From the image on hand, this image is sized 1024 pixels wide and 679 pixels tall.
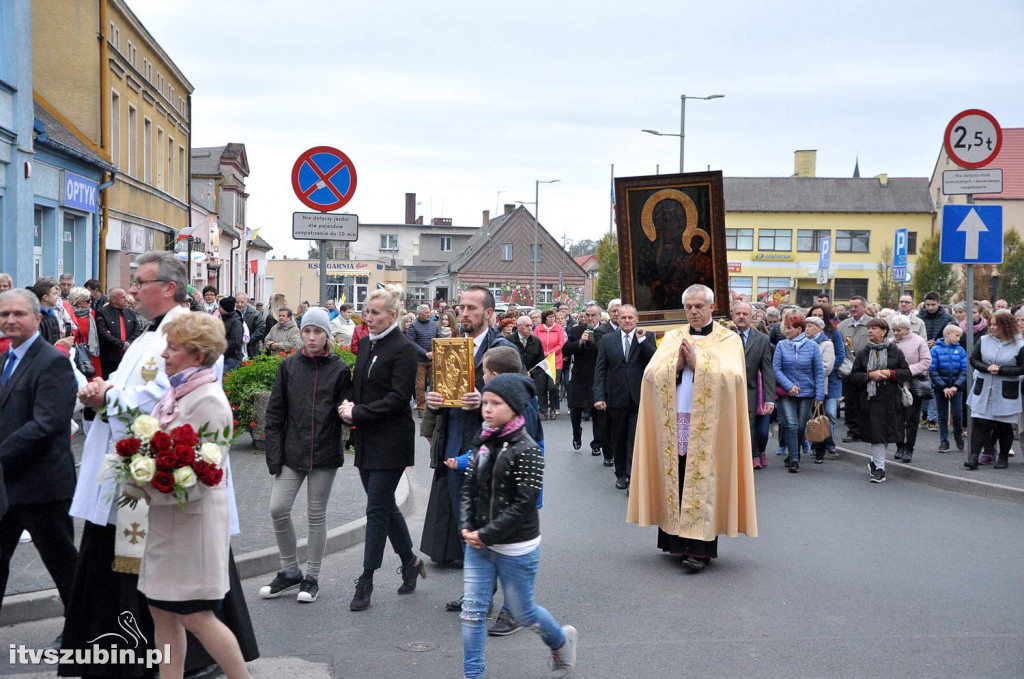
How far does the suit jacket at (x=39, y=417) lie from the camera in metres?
5.42

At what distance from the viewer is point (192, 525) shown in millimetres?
4547

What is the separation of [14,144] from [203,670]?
14632 millimetres

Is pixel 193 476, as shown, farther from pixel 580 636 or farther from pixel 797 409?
pixel 797 409

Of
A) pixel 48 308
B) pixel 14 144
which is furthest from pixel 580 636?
pixel 14 144

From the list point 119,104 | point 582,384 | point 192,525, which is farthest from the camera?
point 119,104

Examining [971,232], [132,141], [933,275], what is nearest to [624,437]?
[971,232]

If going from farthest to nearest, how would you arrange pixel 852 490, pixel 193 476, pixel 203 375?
pixel 852 490 → pixel 203 375 → pixel 193 476

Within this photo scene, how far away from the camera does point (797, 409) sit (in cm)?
1368

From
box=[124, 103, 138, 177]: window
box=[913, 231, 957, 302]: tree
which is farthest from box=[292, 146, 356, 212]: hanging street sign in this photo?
box=[913, 231, 957, 302]: tree

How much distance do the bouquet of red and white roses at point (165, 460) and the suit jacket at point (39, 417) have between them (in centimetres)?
117

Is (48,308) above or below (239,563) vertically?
above

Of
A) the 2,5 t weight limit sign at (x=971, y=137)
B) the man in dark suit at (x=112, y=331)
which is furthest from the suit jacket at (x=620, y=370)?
the man in dark suit at (x=112, y=331)

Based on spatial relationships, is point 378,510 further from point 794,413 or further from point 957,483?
point 794,413

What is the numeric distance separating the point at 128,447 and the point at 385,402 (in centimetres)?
234
